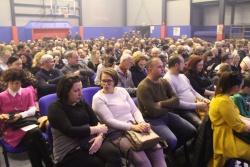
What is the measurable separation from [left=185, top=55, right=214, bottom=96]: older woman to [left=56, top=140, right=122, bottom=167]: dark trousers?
1958 millimetres

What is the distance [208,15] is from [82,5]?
880 cm

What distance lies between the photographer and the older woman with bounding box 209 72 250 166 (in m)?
2.36

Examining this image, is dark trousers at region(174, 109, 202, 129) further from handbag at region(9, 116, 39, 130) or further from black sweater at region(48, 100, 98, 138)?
handbag at region(9, 116, 39, 130)

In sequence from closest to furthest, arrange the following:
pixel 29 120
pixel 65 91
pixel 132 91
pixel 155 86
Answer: pixel 65 91
pixel 29 120
pixel 155 86
pixel 132 91

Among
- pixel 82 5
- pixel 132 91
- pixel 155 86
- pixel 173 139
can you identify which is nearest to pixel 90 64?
pixel 132 91

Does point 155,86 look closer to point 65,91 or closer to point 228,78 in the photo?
point 228,78

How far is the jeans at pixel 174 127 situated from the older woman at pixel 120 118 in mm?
233

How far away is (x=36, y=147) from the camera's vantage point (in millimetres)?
2574

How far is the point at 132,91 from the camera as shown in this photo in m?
3.79

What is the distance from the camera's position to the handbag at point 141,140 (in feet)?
7.69

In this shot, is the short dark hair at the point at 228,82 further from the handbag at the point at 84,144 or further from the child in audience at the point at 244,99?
the handbag at the point at 84,144

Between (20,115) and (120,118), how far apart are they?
1.07 meters

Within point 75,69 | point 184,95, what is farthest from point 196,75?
point 75,69

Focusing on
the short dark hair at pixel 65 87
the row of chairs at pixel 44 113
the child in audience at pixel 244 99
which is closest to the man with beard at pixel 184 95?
the child in audience at pixel 244 99
